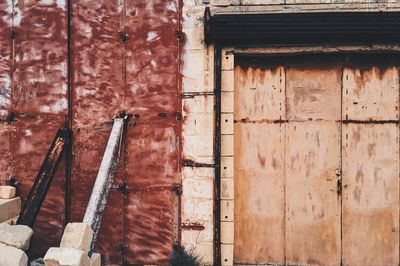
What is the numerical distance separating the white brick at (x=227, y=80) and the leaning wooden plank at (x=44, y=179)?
1.65 m

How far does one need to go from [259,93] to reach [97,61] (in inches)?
68.2

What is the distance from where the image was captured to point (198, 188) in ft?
12.4

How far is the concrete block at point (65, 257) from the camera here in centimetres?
278

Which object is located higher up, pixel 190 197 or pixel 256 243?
pixel 190 197

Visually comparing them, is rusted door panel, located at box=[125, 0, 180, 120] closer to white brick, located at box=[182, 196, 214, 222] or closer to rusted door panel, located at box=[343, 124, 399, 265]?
white brick, located at box=[182, 196, 214, 222]

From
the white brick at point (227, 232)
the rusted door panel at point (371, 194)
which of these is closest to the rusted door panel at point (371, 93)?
the rusted door panel at point (371, 194)

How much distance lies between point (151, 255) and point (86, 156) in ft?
4.01

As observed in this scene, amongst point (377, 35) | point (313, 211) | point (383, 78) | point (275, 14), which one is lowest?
point (313, 211)

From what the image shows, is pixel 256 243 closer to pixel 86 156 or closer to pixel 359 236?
pixel 359 236

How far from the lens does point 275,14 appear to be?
3.65 metres

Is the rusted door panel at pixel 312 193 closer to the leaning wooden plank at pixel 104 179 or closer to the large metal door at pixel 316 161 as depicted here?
the large metal door at pixel 316 161

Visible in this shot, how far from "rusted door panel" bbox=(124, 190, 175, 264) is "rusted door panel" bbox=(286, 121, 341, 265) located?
1261 mm

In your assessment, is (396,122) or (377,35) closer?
(377,35)

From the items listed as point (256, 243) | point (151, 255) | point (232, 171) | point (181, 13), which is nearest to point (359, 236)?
point (256, 243)
